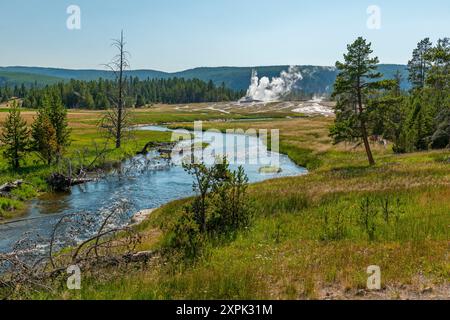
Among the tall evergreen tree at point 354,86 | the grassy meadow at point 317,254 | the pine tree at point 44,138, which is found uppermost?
the tall evergreen tree at point 354,86

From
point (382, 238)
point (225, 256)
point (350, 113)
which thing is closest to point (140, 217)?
point (225, 256)

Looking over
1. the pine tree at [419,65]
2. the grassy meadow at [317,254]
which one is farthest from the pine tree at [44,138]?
the pine tree at [419,65]

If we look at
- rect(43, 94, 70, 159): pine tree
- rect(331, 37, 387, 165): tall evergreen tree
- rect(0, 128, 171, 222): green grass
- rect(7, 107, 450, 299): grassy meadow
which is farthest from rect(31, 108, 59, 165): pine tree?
rect(331, 37, 387, 165): tall evergreen tree

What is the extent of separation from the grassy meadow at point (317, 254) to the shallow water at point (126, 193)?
5.60 m

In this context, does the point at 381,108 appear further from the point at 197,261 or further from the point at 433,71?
the point at 197,261

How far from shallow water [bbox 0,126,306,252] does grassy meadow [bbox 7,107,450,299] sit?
18.4ft

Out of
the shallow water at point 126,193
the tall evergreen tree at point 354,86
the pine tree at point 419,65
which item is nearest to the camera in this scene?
the shallow water at point 126,193

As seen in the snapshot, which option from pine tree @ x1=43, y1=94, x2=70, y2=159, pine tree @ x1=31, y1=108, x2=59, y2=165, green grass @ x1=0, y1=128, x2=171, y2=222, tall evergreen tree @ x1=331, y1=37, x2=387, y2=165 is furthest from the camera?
pine tree @ x1=43, y1=94, x2=70, y2=159

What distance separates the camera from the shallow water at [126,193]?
71.1ft

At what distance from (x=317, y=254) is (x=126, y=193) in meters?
21.9

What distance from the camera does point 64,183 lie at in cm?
3266

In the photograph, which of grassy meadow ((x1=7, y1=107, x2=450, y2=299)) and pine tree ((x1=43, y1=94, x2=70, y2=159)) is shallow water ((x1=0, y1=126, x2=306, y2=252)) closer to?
grassy meadow ((x1=7, y1=107, x2=450, y2=299))

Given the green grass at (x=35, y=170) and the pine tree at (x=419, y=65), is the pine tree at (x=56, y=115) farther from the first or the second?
the pine tree at (x=419, y=65)

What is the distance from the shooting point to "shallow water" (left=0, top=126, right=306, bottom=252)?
21.7 meters
